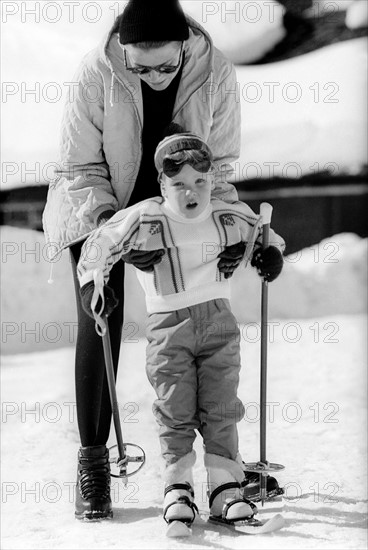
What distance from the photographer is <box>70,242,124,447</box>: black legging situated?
290cm

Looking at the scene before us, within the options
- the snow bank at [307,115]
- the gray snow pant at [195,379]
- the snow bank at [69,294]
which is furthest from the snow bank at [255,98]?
the gray snow pant at [195,379]

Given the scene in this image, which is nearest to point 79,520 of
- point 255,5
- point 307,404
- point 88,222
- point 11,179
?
point 88,222

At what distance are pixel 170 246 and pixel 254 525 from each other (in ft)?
2.41

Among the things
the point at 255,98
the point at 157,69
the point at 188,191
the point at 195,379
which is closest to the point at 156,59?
the point at 157,69

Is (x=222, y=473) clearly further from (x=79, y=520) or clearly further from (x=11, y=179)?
(x=11, y=179)

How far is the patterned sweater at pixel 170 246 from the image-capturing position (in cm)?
266

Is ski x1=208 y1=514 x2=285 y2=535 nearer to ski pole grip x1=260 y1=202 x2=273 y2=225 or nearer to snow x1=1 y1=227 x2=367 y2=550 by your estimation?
snow x1=1 y1=227 x2=367 y2=550

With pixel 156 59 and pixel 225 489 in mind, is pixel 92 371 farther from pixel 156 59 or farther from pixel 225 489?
pixel 156 59

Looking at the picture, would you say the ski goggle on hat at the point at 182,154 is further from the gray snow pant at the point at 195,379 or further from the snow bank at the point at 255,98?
the snow bank at the point at 255,98

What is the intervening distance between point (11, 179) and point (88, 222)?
3.73 metres

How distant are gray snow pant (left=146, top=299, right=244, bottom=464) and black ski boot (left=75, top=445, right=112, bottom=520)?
0.28 meters

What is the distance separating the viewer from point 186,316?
105 inches

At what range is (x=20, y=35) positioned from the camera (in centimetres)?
598

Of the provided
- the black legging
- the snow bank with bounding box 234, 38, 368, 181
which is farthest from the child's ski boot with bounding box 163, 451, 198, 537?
the snow bank with bounding box 234, 38, 368, 181
